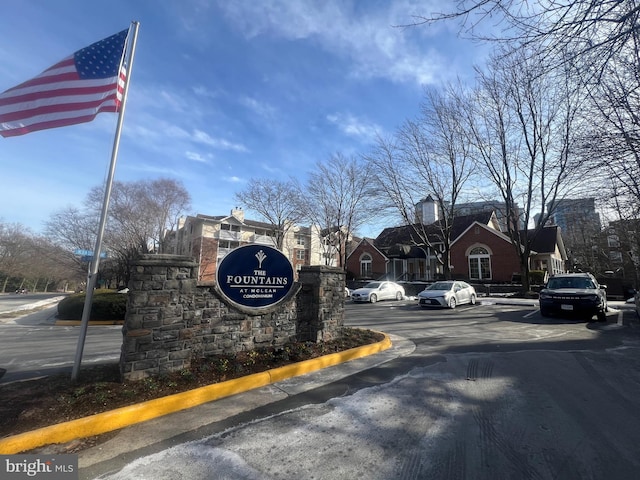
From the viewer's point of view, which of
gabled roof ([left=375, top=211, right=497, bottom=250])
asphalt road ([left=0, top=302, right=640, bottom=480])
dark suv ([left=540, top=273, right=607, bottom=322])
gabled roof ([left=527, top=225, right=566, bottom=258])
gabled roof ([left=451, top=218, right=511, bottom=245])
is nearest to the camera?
asphalt road ([left=0, top=302, right=640, bottom=480])

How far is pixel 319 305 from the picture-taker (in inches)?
268

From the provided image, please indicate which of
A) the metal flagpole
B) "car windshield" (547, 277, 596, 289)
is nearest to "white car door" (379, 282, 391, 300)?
→ "car windshield" (547, 277, 596, 289)

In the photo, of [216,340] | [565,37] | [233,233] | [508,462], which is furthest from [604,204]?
[233,233]

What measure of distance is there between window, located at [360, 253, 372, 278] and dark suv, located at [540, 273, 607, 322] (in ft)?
85.1

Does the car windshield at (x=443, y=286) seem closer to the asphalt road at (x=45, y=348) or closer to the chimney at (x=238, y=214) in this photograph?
the asphalt road at (x=45, y=348)

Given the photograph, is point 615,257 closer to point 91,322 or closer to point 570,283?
point 570,283

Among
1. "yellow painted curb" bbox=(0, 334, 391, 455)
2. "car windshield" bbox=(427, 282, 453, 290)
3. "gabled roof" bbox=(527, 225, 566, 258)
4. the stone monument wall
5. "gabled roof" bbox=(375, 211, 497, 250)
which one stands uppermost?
"gabled roof" bbox=(375, 211, 497, 250)

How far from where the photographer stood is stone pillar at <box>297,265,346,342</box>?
6.80m

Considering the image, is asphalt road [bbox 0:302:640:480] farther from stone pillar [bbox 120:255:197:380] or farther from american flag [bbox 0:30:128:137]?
american flag [bbox 0:30:128:137]

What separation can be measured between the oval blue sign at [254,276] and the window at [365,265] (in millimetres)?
32797

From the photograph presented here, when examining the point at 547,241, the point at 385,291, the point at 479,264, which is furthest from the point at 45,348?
the point at 547,241

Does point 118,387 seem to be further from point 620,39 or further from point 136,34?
point 620,39

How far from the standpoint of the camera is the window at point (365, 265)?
38719 millimetres

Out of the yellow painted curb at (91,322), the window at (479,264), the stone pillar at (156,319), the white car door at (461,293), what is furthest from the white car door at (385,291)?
the stone pillar at (156,319)
